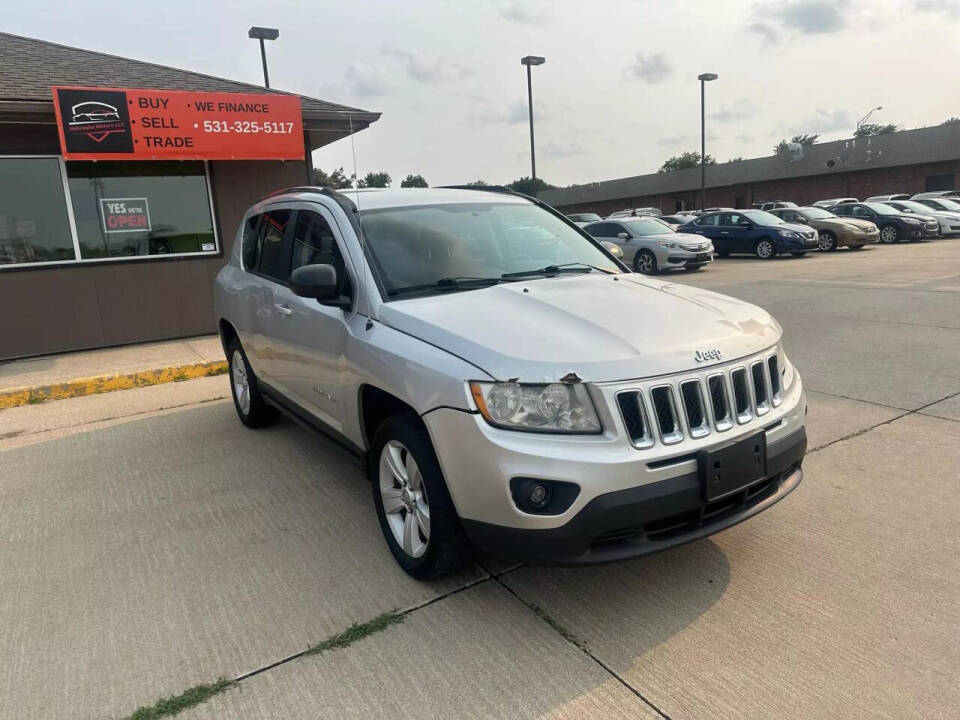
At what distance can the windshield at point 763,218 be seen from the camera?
810 inches

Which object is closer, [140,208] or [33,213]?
[33,213]

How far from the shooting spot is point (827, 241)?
21844mm

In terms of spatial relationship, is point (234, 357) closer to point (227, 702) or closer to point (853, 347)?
point (227, 702)

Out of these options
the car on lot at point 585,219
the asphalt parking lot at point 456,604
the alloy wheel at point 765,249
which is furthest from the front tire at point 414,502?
the alloy wheel at point 765,249

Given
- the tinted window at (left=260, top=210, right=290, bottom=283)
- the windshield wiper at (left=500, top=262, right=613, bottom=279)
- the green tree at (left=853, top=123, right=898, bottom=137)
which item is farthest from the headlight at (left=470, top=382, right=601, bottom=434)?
the green tree at (left=853, top=123, right=898, bottom=137)

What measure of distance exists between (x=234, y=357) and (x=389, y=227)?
106 inches

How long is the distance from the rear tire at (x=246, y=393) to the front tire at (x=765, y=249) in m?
18.1

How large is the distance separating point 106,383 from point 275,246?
387 centimetres

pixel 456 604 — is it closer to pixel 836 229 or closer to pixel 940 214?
pixel 836 229

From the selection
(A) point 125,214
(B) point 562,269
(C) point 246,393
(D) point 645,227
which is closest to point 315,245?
(B) point 562,269

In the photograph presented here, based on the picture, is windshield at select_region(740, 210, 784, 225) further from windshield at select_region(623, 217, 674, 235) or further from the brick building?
the brick building

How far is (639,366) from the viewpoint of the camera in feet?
8.51

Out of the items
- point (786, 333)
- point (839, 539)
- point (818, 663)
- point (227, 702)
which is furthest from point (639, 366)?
point (786, 333)

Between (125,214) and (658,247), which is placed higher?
(125,214)
